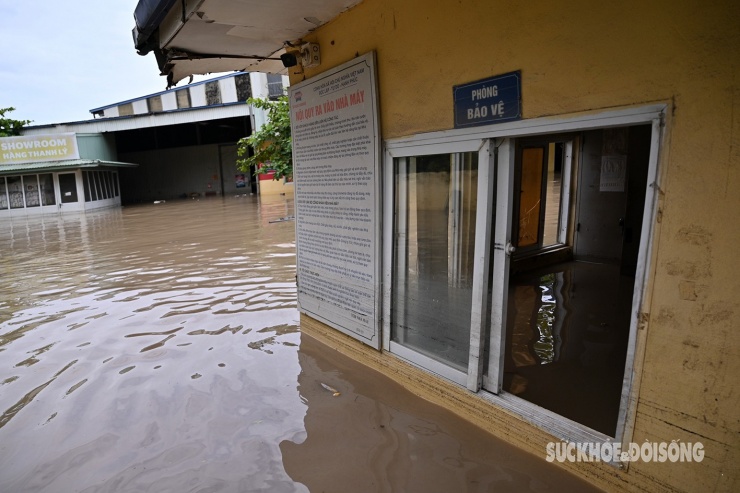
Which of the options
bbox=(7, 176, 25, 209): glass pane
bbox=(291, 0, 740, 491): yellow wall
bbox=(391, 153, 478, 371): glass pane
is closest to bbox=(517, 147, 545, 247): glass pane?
bbox=(391, 153, 478, 371): glass pane

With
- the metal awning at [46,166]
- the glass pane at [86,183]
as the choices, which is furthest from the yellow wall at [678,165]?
the glass pane at [86,183]

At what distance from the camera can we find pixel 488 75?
108 inches

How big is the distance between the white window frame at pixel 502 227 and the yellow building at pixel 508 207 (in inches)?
0.4

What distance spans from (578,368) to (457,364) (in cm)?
127

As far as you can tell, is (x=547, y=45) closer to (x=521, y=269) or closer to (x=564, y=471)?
(x=564, y=471)

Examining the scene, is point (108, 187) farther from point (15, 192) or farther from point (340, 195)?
point (340, 195)

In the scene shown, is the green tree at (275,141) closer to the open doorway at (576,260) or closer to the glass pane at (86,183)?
the open doorway at (576,260)

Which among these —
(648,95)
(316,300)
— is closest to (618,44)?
(648,95)

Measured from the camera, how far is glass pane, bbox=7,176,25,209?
76.0 ft

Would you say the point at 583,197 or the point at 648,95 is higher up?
the point at 648,95

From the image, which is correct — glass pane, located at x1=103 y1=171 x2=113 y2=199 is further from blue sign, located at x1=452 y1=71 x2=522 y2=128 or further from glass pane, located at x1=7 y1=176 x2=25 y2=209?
blue sign, located at x1=452 y1=71 x2=522 y2=128

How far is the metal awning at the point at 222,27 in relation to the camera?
11.2 feet

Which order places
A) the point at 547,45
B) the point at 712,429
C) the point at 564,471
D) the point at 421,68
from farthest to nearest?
the point at 421,68
the point at 564,471
the point at 547,45
the point at 712,429

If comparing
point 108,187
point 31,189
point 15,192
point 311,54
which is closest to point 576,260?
point 311,54
